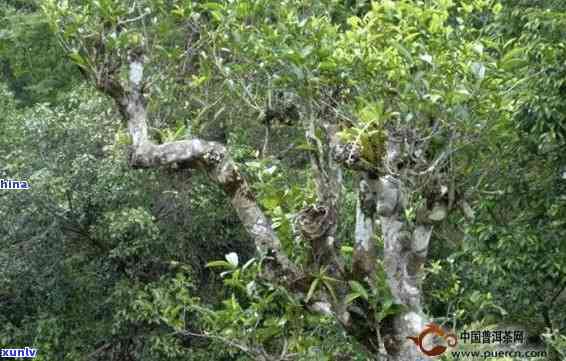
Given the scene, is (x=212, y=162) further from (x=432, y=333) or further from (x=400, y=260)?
(x=432, y=333)

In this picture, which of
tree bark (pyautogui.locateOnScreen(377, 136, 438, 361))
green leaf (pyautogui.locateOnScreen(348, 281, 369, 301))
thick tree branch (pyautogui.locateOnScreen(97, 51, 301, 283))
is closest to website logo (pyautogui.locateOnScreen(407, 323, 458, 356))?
tree bark (pyautogui.locateOnScreen(377, 136, 438, 361))

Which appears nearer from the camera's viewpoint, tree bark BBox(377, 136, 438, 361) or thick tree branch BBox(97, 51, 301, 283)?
tree bark BBox(377, 136, 438, 361)

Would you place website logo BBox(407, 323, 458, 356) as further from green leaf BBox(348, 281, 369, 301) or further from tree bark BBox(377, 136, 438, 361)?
green leaf BBox(348, 281, 369, 301)

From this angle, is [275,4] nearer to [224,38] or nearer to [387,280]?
[224,38]

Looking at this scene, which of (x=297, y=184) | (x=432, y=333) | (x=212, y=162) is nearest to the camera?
(x=432, y=333)

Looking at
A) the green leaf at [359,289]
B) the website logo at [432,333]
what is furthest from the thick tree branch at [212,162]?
the website logo at [432,333]

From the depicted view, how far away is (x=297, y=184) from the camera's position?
15.0ft

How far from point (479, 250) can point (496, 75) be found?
1494 mm

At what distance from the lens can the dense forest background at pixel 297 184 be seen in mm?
3131

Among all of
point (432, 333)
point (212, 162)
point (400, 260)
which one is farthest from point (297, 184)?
point (432, 333)

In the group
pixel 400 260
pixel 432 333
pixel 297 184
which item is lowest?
pixel 297 184

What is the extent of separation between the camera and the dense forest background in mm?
3131

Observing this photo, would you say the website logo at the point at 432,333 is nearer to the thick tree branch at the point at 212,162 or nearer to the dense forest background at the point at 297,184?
the dense forest background at the point at 297,184

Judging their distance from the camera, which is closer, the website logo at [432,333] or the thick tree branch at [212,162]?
the website logo at [432,333]
